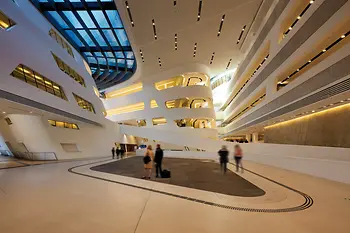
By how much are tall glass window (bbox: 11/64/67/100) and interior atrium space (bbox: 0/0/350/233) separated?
0.08 metres

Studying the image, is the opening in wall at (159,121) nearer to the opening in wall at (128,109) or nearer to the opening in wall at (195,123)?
the opening in wall at (195,123)

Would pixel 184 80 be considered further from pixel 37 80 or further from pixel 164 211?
pixel 164 211

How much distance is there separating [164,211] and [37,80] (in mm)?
12212

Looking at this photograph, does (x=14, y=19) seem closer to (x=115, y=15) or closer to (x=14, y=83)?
(x=14, y=83)

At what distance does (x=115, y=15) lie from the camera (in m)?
16.0

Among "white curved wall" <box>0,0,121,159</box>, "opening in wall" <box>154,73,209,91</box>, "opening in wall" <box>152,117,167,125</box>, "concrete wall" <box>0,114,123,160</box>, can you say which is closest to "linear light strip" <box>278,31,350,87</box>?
"opening in wall" <box>154,73,209,91</box>

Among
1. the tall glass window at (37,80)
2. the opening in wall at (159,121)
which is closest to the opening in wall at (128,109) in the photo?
the opening in wall at (159,121)

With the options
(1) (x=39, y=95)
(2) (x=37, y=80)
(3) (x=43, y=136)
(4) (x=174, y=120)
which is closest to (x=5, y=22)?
(2) (x=37, y=80)

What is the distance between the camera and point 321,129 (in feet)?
40.5

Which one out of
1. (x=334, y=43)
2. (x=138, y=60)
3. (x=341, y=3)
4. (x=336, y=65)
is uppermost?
(x=138, y=60)

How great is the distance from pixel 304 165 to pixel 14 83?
584 inches

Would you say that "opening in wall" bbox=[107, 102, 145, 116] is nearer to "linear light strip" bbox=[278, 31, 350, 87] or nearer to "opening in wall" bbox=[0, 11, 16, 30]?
"linear light strip" bbox=[278, 31, 350, 87]

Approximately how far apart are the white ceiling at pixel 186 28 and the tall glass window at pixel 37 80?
7083 mm

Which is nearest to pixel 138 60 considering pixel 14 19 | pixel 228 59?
pixel 228 59
